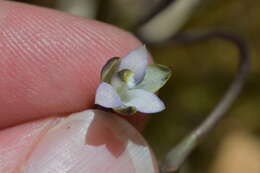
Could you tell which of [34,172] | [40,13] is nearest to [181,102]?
[40,13]

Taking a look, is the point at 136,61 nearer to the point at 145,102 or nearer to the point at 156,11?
the point at 145,102

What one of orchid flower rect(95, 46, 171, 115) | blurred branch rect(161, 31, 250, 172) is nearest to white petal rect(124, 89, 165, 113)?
orchid flower rect(95, 46, 171, 115)

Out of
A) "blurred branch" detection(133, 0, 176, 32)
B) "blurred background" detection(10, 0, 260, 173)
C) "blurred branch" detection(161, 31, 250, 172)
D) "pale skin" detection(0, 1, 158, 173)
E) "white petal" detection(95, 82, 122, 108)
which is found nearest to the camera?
"white petal" detection(95, 82, 122, 108)

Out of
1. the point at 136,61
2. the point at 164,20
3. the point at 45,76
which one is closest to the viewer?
the point at 136,61

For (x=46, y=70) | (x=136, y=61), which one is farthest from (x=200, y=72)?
(x=136, y=61)

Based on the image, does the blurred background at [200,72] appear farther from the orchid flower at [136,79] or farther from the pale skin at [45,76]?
the orchid flower at [136,79]

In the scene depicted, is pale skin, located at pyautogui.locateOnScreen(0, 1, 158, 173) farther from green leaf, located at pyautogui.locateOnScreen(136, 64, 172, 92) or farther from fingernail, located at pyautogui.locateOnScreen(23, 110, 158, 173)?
green leaf, located at pyautogui.locateOnScreen(136, 64, 172, 92)

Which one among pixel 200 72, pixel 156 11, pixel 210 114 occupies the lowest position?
pixel 200 72
